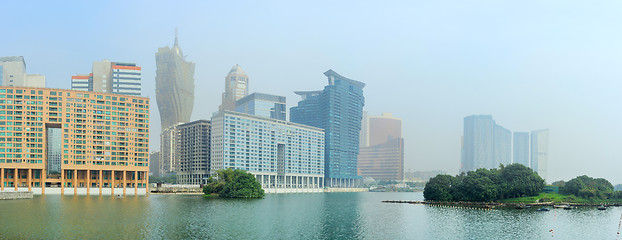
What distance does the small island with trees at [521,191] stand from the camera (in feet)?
613

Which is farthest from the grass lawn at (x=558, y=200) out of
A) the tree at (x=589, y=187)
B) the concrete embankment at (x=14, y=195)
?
the concrete embankment at (x=14, y=195)

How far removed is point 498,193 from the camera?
18900cm

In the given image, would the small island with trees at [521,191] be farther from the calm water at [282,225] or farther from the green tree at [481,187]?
the calm water at [282,225]

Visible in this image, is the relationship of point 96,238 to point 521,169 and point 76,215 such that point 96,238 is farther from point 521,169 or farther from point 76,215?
point 521,169

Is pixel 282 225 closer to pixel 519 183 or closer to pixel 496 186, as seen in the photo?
pixel 496 186

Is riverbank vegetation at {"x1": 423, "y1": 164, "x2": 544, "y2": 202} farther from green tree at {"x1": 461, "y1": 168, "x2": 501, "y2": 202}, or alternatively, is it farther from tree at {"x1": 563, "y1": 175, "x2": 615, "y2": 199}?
tree at {"x1": 563, "y1": 175, "x2": 615, "y2": 199}

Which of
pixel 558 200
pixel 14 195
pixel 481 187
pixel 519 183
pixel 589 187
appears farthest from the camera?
pixel 589 187

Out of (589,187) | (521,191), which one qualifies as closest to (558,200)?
(521,191)

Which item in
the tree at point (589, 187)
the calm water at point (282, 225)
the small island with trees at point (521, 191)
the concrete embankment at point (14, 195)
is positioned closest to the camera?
the calm water at point (282, 225)

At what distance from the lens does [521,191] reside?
191375 millimetres

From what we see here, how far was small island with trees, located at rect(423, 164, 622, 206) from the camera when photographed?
186875 mm

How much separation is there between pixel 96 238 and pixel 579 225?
10573 centimetres

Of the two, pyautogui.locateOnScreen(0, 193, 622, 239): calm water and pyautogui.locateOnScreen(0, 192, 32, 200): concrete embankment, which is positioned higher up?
pyautogui.locateOnScreen(0, 193, 622, 239): calm water

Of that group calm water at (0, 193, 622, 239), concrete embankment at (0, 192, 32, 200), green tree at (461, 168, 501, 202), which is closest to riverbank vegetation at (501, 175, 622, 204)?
green tree at (461, 168, 501, 202)
